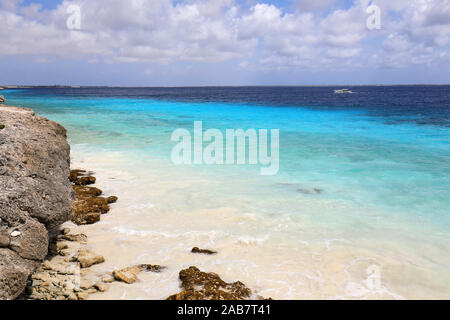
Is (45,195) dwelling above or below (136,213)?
above

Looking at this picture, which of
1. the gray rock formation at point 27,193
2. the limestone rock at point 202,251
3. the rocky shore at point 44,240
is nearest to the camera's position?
the gray rock formation at point 27,193

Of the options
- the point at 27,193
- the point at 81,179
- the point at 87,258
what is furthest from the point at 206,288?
the point at 81,179

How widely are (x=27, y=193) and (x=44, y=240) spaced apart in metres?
0.88

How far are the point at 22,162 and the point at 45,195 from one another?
75 centimetres

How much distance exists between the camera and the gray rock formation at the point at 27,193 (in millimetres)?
5238

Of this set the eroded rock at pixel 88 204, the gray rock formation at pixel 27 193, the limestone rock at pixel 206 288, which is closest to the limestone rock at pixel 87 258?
the gray rock formation at pixel 27 193

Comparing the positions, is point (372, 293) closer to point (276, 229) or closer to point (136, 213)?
point (276, 229)

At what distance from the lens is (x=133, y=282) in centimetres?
632

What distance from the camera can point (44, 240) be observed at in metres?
5.96

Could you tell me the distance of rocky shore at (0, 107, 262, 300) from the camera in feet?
17.8

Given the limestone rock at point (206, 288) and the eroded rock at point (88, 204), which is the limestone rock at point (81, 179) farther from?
the limestone rock at point (206, 288)

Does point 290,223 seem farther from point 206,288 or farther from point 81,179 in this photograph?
point 81,179

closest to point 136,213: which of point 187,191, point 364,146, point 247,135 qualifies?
point 187,191

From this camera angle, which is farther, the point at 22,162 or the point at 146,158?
the point at 146,158
